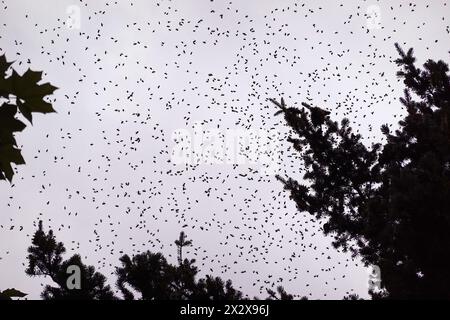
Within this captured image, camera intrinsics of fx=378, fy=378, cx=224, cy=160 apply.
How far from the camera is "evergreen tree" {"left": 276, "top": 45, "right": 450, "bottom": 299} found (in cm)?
625

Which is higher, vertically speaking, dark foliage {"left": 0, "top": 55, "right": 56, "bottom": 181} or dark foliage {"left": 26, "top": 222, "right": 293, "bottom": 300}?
dark foliage {"left": 0, "top": 55, "right": 56, "bottom": 181}

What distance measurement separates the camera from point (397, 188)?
6363 millimetres

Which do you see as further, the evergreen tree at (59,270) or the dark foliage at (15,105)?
the evergreen tree at (59,270)

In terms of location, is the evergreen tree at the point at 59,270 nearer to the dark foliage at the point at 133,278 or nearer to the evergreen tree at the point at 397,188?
the dark foliage at the point at 133,278

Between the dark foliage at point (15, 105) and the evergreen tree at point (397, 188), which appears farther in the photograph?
the evergreen tree at point (397, 188)

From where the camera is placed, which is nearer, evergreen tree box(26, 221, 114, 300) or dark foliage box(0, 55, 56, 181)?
dark foliage box(0, 55, 56, 181)

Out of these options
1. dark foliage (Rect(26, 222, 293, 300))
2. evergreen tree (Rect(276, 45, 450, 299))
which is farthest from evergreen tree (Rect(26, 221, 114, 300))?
evergreen tree (Rect(276, 45, 450, 299))

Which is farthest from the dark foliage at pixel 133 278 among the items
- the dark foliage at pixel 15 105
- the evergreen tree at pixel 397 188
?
the dark foliage at pixel 15 105

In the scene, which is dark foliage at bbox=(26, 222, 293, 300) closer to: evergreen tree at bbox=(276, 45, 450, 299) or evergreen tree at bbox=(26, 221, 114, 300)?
evergreen tree at bbox=(26, 221, 114, 300)

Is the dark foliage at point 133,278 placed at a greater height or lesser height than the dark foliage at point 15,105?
lesser

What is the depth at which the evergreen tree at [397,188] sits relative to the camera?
6250 millimetres

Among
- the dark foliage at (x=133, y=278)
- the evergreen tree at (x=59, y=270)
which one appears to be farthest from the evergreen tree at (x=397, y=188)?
the evergreen tree at (x=59, y=270)
